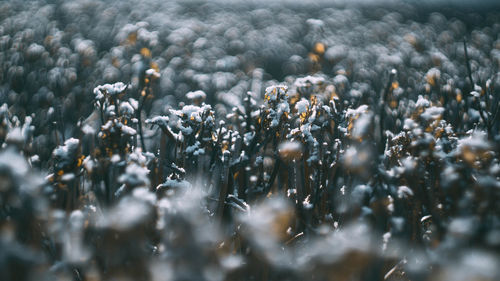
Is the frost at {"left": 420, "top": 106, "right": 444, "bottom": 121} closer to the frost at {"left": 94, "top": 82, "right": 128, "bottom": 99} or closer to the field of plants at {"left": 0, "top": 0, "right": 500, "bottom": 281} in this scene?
the field of plants at {"left": 0, "top": 0, "right": 500, "bottom": 281}

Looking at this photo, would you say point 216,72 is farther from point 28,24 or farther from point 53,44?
point 28,24

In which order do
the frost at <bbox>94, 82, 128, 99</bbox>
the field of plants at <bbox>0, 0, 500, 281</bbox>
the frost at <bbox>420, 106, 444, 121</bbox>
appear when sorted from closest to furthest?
the field of plants at <bbox>0, 0, 500, 281</bbox>, the frost at <bbox>420, 106, 444, 121</bbox>, the frost at <bbox>94, 82, 128, 99</bbox>

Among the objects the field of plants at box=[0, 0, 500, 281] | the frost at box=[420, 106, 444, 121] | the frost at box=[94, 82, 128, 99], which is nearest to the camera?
the field of plants at box=[0, 0, 500, 281]

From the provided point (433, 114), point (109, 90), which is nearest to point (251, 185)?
point (109, 90)

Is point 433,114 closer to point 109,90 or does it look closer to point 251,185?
point 251,185

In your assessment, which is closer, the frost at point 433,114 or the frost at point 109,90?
the frost at point 433,114

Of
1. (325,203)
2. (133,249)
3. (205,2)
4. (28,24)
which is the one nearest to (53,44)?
(28,24)

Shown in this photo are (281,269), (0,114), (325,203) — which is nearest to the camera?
(281,269)

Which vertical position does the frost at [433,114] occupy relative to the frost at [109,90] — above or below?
above

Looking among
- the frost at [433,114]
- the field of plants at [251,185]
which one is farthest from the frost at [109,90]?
the frost at [433,114]

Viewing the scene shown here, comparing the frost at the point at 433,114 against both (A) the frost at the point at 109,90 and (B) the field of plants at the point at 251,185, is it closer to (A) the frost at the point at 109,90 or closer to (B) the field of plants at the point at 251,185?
(B) the field of plants at the point at 251,185

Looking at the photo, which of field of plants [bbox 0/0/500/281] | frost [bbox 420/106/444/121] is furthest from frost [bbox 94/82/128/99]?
frost [bbox 420/106/444/121]
